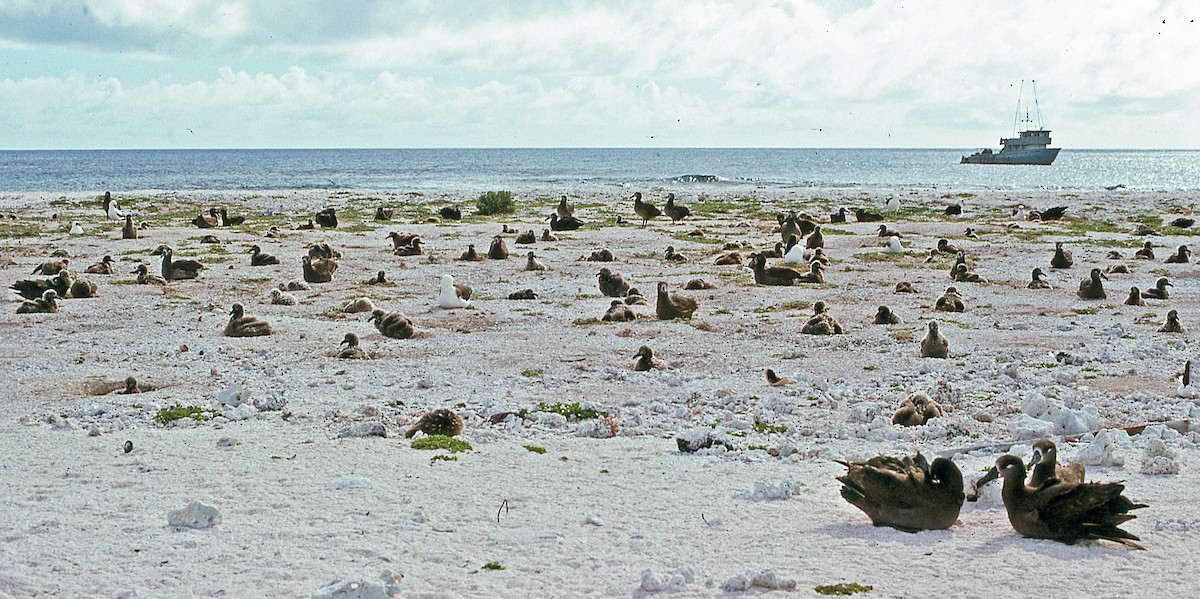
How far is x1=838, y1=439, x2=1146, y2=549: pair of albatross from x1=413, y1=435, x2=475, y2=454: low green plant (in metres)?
2.97

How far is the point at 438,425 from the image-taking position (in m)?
8.91

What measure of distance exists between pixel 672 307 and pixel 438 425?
21.9 ft

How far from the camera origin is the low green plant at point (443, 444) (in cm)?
844

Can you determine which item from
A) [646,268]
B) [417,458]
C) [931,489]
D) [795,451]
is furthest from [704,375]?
[646,268]

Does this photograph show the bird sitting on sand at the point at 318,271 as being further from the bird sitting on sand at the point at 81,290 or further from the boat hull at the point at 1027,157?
the boat hull at the point at 1027,157

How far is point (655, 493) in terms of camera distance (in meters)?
7.39

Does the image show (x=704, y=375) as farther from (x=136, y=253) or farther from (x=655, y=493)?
(x=136, y=253)

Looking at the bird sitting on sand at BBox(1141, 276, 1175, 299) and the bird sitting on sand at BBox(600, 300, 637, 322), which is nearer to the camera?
the bird sitting on sand at BBox(600, 300, 637, 322)

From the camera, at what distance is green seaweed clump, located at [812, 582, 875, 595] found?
5605 millimetres

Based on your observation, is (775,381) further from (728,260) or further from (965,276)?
(728,260)

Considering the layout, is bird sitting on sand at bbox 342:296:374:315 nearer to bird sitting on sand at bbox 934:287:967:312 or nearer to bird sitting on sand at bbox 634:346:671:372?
bird sitting on sand at bbox 634:346:671:372

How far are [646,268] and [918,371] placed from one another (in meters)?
10.8

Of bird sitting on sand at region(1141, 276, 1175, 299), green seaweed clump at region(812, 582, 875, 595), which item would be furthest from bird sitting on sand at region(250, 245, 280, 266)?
green seaweed clump at region(812, 582, 875, 595)

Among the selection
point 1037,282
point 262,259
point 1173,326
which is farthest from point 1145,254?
point 262,259
